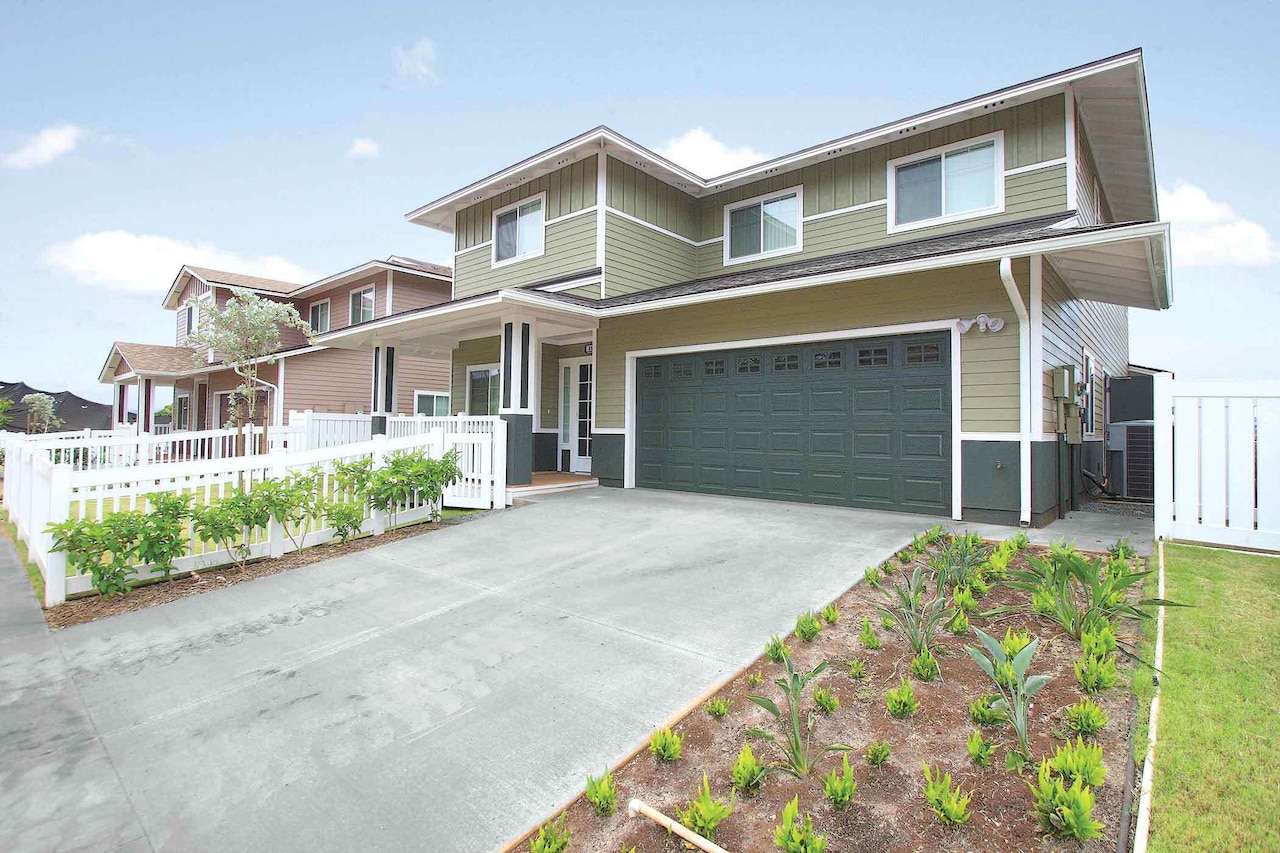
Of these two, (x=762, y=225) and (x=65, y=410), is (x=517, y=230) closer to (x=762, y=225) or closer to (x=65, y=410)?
(x=762, y=225)

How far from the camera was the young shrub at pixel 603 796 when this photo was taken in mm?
2283

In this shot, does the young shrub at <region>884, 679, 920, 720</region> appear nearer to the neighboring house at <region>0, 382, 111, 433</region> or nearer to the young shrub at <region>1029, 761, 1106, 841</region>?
the young shrub at <region>1029, 761, 1106, 841</region>

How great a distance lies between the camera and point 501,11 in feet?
43.5

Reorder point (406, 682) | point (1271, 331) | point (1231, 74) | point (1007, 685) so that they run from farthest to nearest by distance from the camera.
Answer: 1. point (1271, 331)
2. point (1231, 74)
3. point (406, 682)
4. point (1007, 685)

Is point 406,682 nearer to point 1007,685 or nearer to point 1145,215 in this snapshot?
point 1007,685

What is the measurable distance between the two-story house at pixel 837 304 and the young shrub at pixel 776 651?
16.0 ft

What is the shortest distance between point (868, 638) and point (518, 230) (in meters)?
11.1

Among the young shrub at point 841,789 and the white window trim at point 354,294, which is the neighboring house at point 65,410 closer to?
the white window trim at point 354,294

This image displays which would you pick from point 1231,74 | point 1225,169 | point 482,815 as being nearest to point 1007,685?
point 482,815

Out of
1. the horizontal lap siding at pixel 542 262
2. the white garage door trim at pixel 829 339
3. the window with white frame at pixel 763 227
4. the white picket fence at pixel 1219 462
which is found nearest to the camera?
the white picket fence at pixel 1219 462

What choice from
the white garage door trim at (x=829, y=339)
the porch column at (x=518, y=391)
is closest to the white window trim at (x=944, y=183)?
the white garage door trim at (x=829, y=339)

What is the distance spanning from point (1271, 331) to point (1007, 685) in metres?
23.5

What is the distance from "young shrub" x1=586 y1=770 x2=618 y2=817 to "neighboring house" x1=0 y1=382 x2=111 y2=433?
1267 inches

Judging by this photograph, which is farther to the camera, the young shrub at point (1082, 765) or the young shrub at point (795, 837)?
the young shrub at point (1082, 765)
